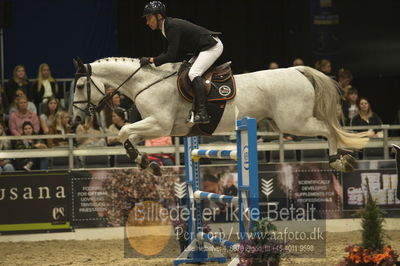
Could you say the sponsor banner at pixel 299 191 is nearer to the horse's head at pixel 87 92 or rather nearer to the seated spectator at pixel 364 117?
the seated spectator at pixel 364 117

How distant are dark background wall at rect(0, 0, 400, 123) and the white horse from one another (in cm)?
512

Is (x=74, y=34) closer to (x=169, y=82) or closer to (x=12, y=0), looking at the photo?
(x=12, y=0)

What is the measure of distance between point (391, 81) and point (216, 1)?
3.65 m

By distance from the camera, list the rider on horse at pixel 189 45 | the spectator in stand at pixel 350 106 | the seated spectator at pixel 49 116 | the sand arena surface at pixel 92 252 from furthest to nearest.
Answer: the spectator in stand at pixel 350 106, the seated spectator at pixel 49 116, the sand arena surface at pixel 92 252, the rider on horse at pixel 189 45

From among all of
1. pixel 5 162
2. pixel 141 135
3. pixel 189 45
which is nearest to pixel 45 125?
pixel 5 162

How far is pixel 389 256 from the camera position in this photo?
4.32 metres

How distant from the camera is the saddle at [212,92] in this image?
21.8 ft

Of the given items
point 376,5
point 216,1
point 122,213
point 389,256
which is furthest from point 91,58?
point 389,256

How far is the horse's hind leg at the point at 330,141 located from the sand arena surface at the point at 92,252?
0.94m

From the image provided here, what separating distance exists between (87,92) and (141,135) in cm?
77

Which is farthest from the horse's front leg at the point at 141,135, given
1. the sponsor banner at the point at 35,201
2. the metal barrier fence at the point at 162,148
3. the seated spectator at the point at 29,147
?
the seated spectator at the point at 29,147

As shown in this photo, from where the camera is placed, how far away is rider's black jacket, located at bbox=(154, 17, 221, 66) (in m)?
6.48

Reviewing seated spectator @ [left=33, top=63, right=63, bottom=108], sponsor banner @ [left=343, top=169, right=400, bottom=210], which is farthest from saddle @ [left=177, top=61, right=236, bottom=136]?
seated spectator @ [left=33, top=63, right=63, bottom=108]

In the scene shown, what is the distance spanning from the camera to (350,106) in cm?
1000
